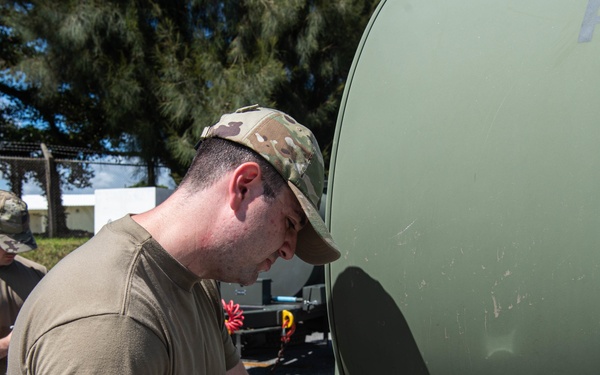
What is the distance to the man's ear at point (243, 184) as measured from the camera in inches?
53.2

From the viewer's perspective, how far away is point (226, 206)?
1362mm

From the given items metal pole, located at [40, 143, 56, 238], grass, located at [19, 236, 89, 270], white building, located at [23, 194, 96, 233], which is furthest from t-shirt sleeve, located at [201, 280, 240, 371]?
metal pole, located at [40, 143, 56, 238]

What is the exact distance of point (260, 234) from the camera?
139cm

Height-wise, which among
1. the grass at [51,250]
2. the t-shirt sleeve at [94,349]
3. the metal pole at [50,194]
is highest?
the t-shirt sleeve at [94,349]

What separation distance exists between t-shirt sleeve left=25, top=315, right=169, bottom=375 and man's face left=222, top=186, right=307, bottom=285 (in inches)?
11.4

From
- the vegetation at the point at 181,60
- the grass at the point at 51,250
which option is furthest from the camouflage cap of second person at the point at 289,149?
the vegetation at the point at 181,60

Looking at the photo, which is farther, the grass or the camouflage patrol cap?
the grass

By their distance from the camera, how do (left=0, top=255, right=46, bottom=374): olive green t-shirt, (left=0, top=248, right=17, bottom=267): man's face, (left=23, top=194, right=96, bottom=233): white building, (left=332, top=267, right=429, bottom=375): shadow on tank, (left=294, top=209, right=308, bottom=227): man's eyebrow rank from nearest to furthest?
(left=294, top=209, right=308, bottom=227): man's eyebrow, (left=332, top=267, right=429, bottom=375): shadow on tank, (left=0, top=255, right=46, bottom=374): olive green t-shirt, (left=0, top=248, right=17, bottom=267): man's face, (left=23, top=194, right=96, bottom=233): white building

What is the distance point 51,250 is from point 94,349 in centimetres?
980

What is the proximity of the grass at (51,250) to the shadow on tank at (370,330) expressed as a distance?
875 cm

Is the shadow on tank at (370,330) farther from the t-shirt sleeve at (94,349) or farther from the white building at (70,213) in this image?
the white building at (70,213)

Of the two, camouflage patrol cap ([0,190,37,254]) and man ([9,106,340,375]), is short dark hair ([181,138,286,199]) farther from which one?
camouflage patrol cap ([0,190,37,254])

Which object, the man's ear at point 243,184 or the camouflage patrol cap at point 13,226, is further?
the camouflage patrol cap at point 13,226

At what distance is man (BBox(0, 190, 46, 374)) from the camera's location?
10.5ft
